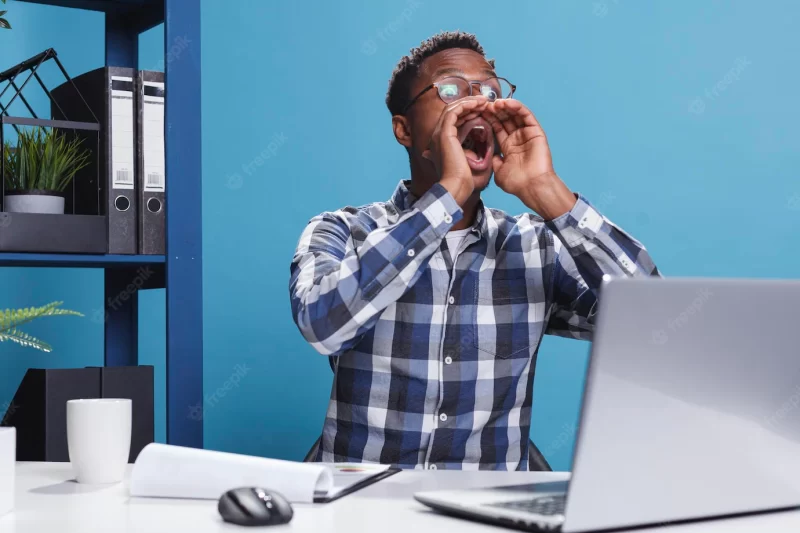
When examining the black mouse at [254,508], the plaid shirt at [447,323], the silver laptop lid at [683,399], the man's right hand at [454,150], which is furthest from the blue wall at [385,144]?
the silver laptop lid at [683,399]

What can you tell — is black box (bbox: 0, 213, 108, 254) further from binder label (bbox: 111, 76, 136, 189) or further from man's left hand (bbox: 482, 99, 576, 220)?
man's left hand (bbox: 482, 99, 576, 220)

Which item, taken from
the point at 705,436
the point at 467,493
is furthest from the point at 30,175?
the point at 705,436

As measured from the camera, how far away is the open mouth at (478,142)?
1690 millimetres

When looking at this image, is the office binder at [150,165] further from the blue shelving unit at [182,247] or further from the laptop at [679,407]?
the laptop at [679,407]

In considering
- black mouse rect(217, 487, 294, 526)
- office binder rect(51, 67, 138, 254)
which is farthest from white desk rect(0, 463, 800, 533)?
office binder rect(51, 67, 138, 254)

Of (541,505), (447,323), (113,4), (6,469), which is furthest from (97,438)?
(113,4)

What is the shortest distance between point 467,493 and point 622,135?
5.63 feet

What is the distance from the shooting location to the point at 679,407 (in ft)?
2.47

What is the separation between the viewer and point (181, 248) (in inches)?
67.1

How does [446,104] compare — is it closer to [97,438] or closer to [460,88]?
[460,88]

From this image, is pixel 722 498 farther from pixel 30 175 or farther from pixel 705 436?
pixel 30 175

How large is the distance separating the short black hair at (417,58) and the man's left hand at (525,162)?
0.58 ft

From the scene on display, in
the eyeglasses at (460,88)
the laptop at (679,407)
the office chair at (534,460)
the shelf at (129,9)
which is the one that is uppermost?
the shelf at (129,9)

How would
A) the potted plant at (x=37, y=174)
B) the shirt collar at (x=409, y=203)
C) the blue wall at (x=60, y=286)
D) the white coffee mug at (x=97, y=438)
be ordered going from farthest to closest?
the blue wall at (x=60, y=286) < the shirt collar at (x=409, y=203) < the potted plant at (x=37, y=174) < the white coffee mug at (x=97, y=438)
